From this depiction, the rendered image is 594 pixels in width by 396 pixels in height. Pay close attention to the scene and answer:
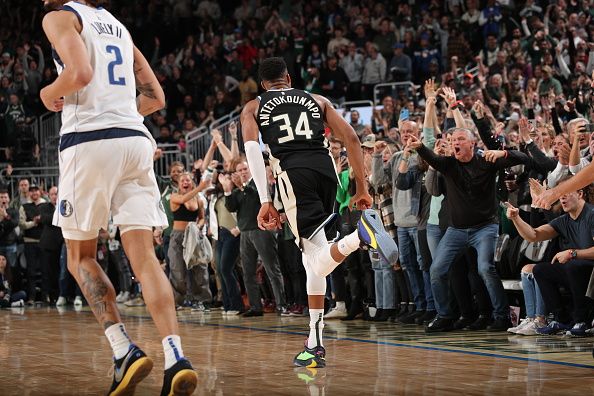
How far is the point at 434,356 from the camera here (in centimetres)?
734

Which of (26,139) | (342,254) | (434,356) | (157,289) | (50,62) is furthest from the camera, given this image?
(50,62)

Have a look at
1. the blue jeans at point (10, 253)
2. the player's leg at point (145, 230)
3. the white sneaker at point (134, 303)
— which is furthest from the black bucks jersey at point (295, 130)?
the blue jeans at point (10, 253)

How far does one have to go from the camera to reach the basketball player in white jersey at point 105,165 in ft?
17.0

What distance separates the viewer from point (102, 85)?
211 inches

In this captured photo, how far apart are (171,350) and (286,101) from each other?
8.95 ft

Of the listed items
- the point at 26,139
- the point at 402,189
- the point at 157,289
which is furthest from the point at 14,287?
the point at 157,289

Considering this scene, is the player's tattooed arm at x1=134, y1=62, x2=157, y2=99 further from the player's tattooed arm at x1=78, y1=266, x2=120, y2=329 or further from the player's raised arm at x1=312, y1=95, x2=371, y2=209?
the player's raised arm at x1=312, y1=95, x2=371, y2=209

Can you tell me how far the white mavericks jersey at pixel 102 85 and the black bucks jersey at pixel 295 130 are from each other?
1.89 metres

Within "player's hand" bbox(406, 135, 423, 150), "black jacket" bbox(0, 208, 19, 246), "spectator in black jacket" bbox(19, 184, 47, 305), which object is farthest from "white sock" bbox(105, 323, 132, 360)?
"spectator in black jacket" bbox(19, 184, 47, 305)

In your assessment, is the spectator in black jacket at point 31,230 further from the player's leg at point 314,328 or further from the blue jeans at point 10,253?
the player's leg at point 314,328

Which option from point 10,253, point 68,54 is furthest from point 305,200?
point 10,253

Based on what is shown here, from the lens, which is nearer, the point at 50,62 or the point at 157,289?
the point at 157,289

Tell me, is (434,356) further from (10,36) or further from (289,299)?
(10,36)

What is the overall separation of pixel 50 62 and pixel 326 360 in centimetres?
1867
